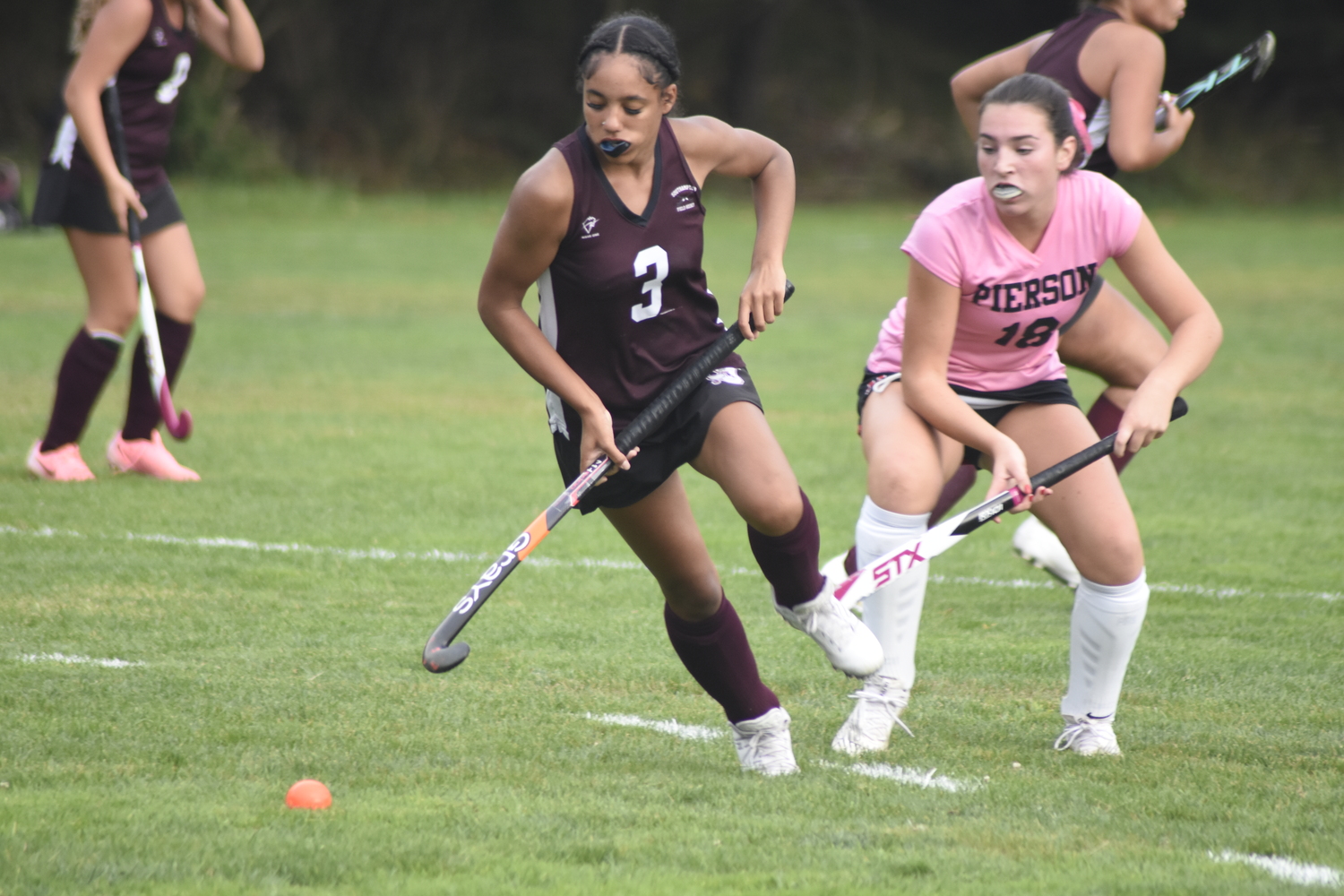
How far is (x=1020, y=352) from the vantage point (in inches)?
150

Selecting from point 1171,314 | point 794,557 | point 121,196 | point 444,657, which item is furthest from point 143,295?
point 1171,314

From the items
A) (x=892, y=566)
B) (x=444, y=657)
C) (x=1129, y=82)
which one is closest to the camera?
(x=444, y=657)

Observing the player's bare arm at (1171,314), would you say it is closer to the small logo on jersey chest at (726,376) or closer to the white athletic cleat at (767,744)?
the small logo on jersey chest at (726,376)

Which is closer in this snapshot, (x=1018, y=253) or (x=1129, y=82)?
(x=1018, y=253)

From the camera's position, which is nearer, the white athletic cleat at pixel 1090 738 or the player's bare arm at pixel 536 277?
the player's bare arm at pixel 536 277

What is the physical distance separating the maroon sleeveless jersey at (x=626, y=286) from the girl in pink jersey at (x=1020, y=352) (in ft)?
1.72

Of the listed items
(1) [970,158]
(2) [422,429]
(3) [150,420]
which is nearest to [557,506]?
(3) [150,420]

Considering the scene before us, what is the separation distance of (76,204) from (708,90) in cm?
2283

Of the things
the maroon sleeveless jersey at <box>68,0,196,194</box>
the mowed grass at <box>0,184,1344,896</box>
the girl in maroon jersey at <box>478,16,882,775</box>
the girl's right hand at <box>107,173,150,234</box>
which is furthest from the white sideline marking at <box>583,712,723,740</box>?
the maroon sleeveless jersey at <box>68,0,196,194</box>

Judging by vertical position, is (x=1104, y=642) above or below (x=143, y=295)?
above

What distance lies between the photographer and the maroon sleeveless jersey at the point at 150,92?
20.6 feet

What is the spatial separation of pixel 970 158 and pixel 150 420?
Result: 21.9m

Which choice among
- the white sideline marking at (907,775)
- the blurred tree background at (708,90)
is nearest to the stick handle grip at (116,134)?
the white sideline marking at (907,775)

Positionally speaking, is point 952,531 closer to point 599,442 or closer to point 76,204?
point 599,442
